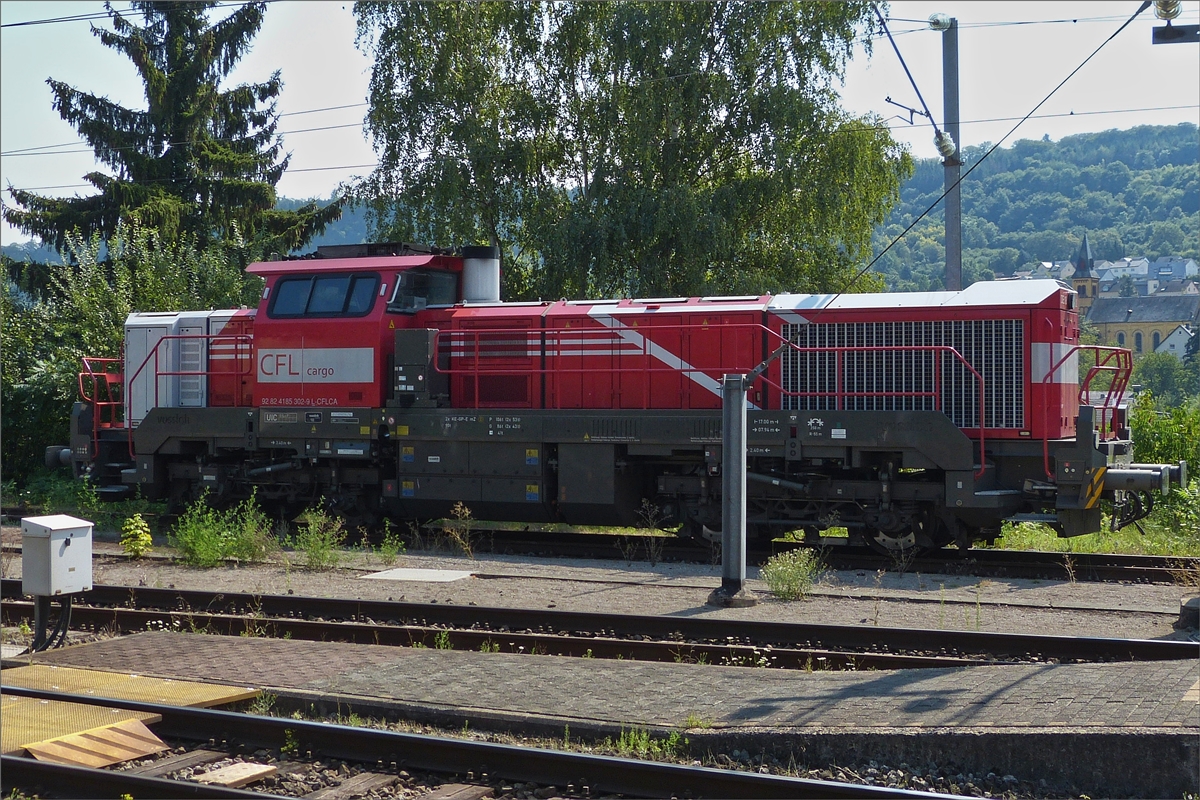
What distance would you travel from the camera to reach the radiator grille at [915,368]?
483 inches

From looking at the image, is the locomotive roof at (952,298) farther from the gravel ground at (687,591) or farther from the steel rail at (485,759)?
the steel rail at (485,759)

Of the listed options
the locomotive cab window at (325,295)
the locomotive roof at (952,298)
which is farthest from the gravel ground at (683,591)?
the locomotive cab window at (325,295)

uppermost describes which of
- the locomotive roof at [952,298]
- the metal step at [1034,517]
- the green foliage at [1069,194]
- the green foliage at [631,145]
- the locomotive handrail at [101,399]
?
the green foliage at [1069,194]

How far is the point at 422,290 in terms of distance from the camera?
1497 cm

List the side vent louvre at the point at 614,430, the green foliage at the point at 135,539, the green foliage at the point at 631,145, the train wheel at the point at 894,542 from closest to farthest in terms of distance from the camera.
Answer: the train wheel at the point at 894,542
the side vent louvre at the point at 614,430
the green foliage at the point at 135,539
the green foliage at the point at 631,145

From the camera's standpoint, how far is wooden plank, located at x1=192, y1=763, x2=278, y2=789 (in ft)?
18.8

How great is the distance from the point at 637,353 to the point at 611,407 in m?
0.86

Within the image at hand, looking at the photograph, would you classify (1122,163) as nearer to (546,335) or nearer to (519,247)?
(519,247)

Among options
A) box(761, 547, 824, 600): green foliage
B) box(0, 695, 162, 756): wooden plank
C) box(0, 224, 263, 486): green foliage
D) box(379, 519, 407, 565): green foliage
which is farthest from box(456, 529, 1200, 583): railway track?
box(0, 224, 263, 486): green foliage

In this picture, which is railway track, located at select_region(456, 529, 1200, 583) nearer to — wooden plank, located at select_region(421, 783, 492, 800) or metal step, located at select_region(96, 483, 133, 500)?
metal step, located at select_region(96, 483, 133, 500)

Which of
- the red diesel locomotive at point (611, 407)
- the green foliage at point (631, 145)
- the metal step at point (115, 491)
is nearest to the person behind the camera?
the red diesel locomotive at point (611, 407)

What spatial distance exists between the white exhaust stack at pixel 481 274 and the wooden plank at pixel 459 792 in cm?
1005

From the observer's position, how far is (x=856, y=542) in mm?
12914

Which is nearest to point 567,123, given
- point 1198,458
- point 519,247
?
point 519,247
